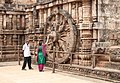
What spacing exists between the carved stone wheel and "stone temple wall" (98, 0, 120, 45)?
128 centimetres

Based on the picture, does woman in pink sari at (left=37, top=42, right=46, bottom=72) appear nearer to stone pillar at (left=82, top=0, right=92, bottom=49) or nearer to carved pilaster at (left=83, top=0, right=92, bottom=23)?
stone pillar at (left=82, top=0, right=92, bottom=49)

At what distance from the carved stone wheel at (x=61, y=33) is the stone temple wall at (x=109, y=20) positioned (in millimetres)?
1284

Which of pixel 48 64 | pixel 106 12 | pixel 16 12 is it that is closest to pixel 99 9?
pixel 106 12

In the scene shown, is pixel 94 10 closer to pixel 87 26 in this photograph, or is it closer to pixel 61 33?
pixel 87 26

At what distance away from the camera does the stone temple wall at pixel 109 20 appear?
34.3 ft

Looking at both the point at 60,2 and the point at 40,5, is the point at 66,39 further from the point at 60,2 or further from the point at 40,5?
the point at 40,5

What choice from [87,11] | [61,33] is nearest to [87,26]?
[87,11]

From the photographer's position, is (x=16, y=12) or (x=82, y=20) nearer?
(x=82, y=20)

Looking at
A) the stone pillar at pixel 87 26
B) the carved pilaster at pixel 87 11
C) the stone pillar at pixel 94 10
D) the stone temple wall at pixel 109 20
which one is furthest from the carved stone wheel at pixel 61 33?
the stone temple wall at pixel 109 20

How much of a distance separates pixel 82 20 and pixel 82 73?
231 cm

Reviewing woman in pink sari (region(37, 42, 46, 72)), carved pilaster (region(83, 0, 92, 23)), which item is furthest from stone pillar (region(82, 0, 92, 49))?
woman in pink sari (region(37, 42, 46, 72))

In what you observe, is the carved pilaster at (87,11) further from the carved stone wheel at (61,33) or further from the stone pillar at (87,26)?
the carved stone wheel at (61,33)

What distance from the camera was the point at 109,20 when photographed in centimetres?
1079

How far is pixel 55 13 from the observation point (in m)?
12.6
